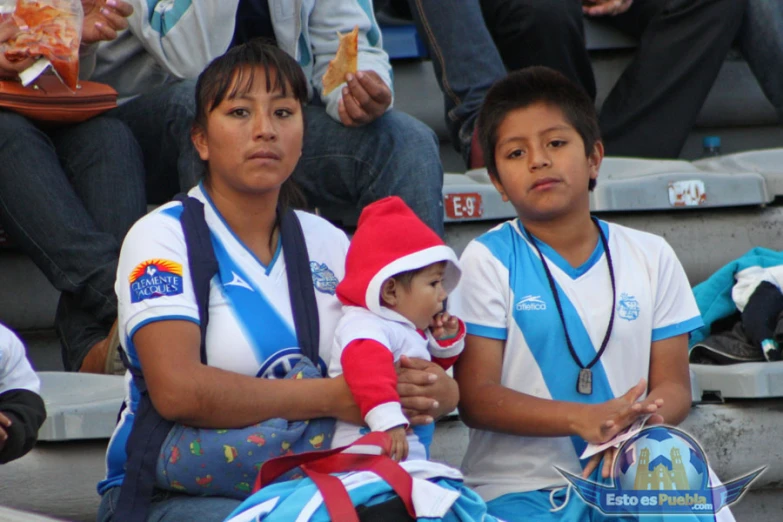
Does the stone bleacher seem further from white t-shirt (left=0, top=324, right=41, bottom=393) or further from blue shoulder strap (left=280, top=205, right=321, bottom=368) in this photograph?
blue shoulder strap (left=280, top=205, right=321, bottom=368)

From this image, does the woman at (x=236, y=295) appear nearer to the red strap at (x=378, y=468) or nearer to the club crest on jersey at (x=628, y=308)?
the red strap at (x=378, y=468)

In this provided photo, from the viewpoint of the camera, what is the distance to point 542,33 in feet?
11.9

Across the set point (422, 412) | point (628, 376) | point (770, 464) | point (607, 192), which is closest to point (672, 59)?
point (607, 192)

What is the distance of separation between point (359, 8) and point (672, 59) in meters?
1.24

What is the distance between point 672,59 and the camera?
3738 millimetres

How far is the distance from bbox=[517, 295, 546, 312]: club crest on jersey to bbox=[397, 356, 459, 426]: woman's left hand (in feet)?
0.74

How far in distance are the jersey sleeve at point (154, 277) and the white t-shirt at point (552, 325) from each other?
0.53 meters

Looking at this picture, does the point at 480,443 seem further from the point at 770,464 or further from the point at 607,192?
the point at 607,192

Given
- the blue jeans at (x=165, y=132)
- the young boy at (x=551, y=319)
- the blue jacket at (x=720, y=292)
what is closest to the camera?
the young boy at (x=551, y=319)

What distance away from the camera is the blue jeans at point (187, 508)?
1751 millimetres

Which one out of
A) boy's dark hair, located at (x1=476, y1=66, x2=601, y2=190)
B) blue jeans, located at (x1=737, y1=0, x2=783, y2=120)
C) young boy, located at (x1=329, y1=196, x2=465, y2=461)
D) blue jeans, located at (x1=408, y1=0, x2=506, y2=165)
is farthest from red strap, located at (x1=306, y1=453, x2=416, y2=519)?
blue jeans, located at (x1=737, y1=0, x2=783, y2=120)

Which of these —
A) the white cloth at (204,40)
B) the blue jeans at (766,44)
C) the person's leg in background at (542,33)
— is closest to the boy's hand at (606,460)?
the white cloth at (204,40)

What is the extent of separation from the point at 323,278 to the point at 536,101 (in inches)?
21.8

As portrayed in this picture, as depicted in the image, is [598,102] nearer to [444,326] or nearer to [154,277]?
[444,326]
